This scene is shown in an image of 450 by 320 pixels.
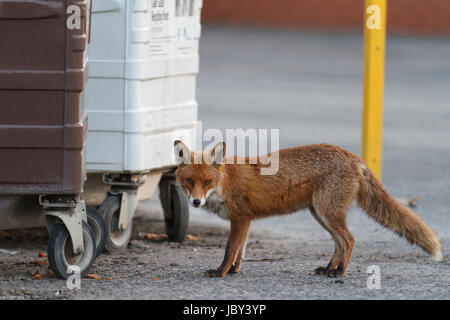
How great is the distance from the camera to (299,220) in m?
8.77

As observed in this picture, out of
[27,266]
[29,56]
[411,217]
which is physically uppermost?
[29,56]

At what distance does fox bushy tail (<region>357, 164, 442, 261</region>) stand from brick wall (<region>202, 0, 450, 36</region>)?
1804 centimetres

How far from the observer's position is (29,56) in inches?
220

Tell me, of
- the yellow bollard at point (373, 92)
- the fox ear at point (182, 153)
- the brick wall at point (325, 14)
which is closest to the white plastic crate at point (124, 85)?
the fox ear at point (182, 153)

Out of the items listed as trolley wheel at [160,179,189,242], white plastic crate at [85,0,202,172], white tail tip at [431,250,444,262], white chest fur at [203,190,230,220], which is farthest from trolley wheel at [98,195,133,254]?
white tail tip at [431,250,444,262]

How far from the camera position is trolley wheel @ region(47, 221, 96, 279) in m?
5.76

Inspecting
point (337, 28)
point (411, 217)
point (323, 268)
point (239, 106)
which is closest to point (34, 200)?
point (323, 268)

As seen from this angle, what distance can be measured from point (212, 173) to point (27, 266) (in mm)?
1519

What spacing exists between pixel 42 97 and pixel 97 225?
46.4 inches

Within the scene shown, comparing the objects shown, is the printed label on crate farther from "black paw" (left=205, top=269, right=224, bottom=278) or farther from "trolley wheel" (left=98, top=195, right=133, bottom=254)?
"black paw" (left=205, top=269, right=224, bottom=278)

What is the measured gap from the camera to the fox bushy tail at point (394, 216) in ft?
19.8

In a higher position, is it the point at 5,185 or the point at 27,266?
the point at 5,185
